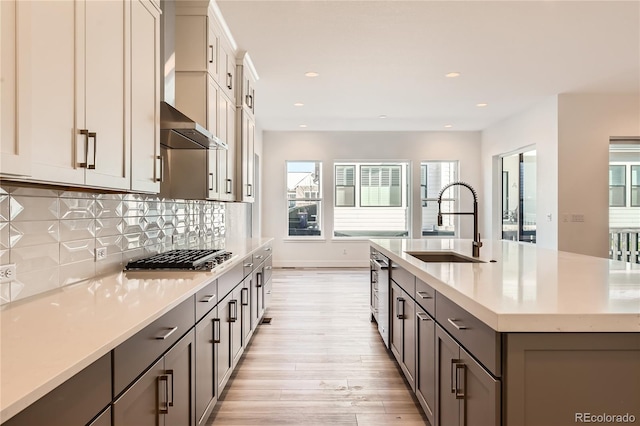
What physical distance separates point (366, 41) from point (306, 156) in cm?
452

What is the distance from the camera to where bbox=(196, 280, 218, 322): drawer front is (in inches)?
73.4

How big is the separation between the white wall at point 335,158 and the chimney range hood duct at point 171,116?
5132mm

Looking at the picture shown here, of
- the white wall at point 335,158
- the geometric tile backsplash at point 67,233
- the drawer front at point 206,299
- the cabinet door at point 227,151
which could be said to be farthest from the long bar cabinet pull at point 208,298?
the white wall at point 335,158

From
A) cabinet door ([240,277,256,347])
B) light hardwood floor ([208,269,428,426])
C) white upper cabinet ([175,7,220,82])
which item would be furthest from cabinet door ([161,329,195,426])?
white upper cabinet ([175,7,220,82])

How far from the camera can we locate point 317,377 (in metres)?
2.81

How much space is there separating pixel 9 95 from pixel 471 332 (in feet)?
5.45

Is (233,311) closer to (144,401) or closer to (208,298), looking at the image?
(208,298)

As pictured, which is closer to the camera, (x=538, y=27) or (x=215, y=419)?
(x=215, y=419)

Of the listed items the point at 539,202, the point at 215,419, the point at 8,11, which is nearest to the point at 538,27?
the point at 539,202

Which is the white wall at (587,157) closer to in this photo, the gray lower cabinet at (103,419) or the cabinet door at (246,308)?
the cabinet door at (246,308)

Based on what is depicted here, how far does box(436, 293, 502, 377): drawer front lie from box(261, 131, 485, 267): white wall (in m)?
6.28

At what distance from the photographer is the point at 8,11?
1042 mm

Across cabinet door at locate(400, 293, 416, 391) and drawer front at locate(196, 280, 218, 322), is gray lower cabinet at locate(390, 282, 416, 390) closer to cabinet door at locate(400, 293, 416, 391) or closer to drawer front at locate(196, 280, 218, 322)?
cabinet door at locate(400, 293, 416, 391)

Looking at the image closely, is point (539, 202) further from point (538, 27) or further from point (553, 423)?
point (553, 423)
